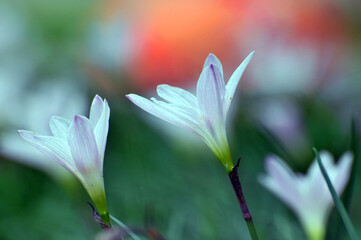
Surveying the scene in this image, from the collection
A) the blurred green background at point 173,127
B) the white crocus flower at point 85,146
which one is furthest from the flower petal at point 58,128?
the blurred green background at point 173,127

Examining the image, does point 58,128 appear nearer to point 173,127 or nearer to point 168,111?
point 168,111

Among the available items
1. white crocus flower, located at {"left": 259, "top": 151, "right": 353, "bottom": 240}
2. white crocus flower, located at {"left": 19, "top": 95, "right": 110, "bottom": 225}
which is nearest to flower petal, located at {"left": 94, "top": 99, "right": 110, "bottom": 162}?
white crocus flower, located at {"left": 19, "top": 95, "right": 110, "bottom": 225}

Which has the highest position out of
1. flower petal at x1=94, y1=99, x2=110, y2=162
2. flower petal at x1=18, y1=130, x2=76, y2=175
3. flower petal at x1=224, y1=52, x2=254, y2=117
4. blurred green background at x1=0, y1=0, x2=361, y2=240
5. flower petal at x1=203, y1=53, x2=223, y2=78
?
flower petal at x1=203, y1=53, x2=223, y2=78

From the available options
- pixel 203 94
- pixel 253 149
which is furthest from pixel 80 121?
pixel 253 149

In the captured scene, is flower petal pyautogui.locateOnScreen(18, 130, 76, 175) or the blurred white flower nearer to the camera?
flower petal pyautogui.locateOnScreen(18, 130, 76, 175)

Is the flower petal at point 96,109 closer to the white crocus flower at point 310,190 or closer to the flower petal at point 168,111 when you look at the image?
the flower petal at point 168,111

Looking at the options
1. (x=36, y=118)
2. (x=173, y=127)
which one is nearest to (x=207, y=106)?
(x=36, y=118)

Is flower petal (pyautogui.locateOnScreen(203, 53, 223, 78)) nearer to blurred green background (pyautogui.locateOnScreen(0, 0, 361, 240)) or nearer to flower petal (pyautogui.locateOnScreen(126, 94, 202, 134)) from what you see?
flower petal (pyautogui.locateOnScreen(126, 94, 202, 134))
